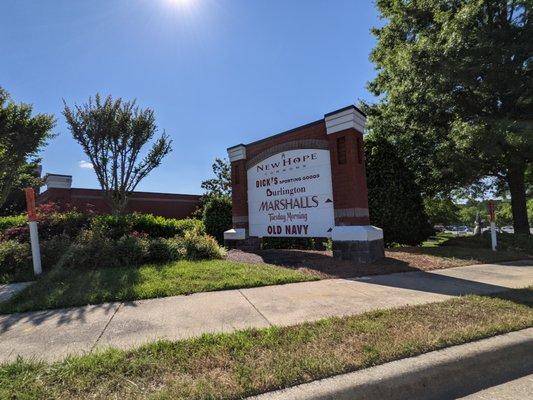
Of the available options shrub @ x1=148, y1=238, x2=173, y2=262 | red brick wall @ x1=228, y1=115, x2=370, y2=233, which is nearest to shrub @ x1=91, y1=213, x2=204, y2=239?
shrub @ x1=148, y1=238, x2=173, y2=262

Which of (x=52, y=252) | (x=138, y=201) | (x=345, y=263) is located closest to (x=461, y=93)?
(x=345, y=263)

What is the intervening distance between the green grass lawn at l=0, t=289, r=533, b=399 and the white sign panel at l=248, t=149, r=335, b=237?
19.6 feet

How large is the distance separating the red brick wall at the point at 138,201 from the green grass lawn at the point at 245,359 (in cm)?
1479

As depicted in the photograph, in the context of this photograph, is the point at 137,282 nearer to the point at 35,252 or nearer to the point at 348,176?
the point at 35,252

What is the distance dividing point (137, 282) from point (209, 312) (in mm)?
2161

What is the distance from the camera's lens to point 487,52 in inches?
534

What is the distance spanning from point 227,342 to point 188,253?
19.4ft

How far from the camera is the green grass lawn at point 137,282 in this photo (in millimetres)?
5620

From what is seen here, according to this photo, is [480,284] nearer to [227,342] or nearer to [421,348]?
[421,348]

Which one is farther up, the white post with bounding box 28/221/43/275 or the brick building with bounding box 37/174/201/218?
the brick building with bounding box 37/174/201/218

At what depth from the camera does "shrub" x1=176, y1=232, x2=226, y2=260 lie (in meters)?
9.53

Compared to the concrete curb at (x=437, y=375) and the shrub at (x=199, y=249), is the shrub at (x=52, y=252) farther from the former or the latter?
the concrete curb at (x=437, y=375)

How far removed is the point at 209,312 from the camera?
16.5 feet

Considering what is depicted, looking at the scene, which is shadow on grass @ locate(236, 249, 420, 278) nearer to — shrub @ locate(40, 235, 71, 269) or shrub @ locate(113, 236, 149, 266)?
shrub @ locate(113, 236, 149, 266)
